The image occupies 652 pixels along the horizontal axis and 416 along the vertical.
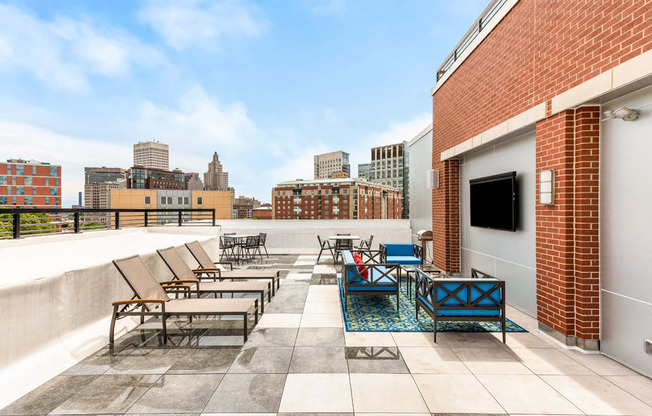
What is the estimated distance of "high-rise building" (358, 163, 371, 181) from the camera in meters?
126

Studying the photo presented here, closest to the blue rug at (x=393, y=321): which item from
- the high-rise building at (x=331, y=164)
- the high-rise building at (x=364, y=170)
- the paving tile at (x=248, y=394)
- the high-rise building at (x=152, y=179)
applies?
the paving tile at (x=248, y=394)

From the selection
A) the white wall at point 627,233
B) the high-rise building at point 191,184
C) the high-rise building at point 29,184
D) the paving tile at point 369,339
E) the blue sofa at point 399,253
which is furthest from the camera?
the high-rise building at point 191,184

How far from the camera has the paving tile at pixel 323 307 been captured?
523cm

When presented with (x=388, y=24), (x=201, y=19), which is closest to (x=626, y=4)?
(x=388, y=24)

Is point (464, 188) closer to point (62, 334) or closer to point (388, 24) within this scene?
point (388, 24)

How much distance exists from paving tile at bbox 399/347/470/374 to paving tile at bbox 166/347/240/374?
78.0 inches

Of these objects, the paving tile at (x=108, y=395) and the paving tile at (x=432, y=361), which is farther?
the paving tile at (x=432, y=361)

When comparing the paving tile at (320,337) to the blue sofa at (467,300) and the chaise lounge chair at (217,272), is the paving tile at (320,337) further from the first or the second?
the chaise lounge chair at (217,272)

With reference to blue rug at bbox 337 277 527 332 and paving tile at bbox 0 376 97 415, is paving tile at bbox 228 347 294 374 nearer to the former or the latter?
blue rug at bbox 337 277 527 332

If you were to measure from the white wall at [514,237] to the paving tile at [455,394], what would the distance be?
2.77m

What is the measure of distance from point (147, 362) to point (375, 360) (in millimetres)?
2515

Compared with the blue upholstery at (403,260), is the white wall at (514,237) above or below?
above

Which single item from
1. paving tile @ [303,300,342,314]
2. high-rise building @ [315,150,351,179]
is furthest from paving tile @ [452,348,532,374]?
high-rise building @ [315,150,351,179]

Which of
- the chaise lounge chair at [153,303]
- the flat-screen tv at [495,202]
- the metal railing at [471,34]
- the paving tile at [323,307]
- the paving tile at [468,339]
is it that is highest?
the metal railing at [471,34]
